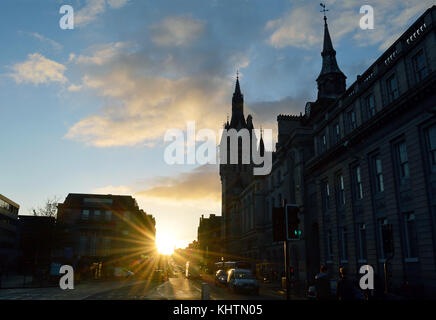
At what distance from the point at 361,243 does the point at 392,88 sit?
1130 cm

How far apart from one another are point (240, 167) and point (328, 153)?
7422 centimetres

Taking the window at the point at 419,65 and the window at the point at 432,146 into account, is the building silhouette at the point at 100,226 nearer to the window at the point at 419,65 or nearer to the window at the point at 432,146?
the window at the point at 432,146

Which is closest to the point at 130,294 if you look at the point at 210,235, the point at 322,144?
the point at 322,144

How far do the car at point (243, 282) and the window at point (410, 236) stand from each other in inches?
439

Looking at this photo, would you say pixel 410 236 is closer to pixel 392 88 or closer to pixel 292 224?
pixel 392 88

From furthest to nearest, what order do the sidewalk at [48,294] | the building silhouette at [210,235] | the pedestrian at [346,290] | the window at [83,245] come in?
the building silhouette at [210,235] → the window at [83,245] → the sidewalk at [48,294] → the pedestrian at [346,290]

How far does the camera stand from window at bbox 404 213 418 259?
20047 mm

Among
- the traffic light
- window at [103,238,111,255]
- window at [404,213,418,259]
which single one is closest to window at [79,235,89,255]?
window at [103,238,111,255]

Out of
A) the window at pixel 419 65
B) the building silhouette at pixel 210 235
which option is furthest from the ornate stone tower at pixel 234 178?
the window at pixel 419 65

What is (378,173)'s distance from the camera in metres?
24.1

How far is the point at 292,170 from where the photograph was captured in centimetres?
4375

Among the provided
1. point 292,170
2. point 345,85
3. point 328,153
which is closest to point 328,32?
point 345,85

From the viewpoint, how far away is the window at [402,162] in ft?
69.3
